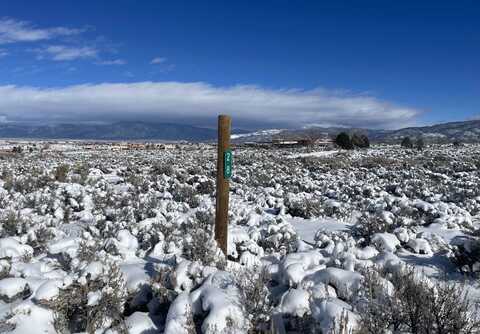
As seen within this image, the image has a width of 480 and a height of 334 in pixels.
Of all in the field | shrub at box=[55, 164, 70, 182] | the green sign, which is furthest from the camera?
shrub at box=[55, 164, 70, 182]

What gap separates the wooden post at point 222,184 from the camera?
235 inches

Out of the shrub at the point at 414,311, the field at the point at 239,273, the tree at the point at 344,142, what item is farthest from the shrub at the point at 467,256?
the tree at the point at 344,142

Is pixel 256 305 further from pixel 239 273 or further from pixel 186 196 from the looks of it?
pixel 186 196

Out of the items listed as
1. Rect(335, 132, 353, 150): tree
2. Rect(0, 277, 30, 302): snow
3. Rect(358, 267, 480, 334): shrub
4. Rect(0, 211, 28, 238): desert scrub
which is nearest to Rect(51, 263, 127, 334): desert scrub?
Rect(0, 277, 30, 302): snow

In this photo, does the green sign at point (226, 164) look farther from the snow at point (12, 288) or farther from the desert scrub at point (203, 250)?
the snow at point (12, 288)

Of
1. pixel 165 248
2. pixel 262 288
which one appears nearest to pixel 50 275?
pixel 165 248

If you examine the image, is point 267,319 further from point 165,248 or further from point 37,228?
point 37,228

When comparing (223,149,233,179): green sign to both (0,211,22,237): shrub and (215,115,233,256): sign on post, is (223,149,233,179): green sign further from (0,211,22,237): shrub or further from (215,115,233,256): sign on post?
(0,211,22,237): shrub

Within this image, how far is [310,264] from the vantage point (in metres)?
5.59

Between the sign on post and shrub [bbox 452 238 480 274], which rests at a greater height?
the sign on post

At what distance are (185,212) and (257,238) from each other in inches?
148

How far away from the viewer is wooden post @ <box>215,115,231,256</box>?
235 inches

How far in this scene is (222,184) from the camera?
605cm

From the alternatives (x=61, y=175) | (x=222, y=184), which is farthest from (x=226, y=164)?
(x=61, y=175)
